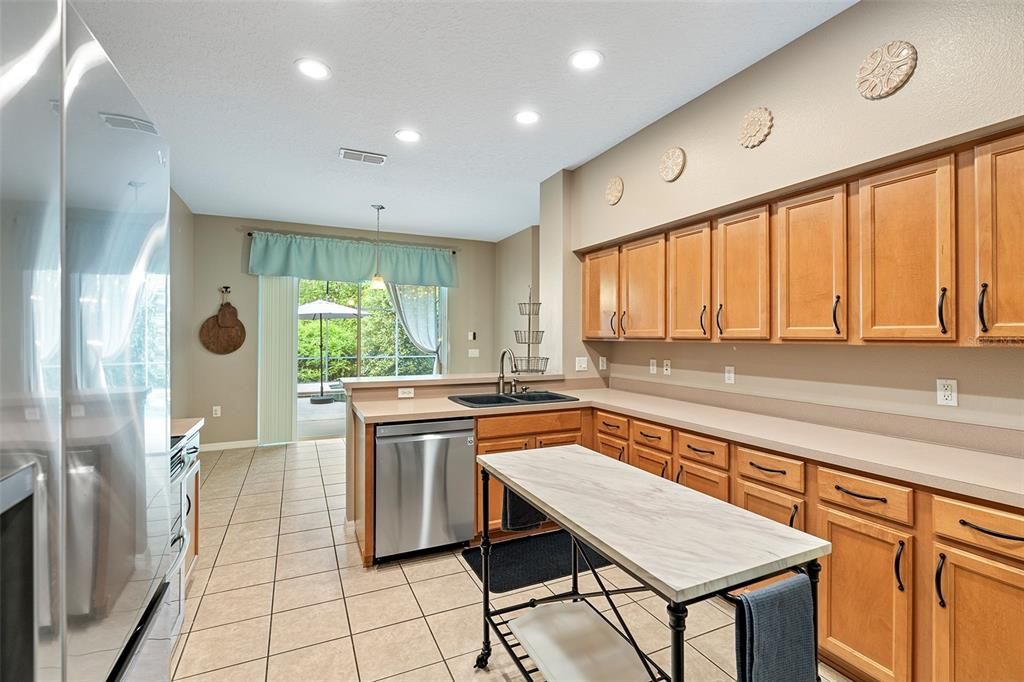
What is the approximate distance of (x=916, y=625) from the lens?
1.63m

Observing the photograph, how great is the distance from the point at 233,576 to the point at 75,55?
2765 millimetres

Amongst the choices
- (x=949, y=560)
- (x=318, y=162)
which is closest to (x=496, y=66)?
(x=318, y=162)

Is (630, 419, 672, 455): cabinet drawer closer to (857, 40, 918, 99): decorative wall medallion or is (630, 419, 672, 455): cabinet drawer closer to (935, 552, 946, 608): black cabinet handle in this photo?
(935, 552, 946, 608): black cabinet handle

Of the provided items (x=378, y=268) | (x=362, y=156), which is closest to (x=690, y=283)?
(x=362, y=156)

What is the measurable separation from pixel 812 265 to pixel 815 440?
861mm

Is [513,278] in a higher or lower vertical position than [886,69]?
lower

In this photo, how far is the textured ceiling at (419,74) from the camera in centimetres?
209

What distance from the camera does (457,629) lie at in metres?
2.18

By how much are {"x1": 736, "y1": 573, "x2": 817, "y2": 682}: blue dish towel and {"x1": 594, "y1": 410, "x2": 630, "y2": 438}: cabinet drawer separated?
1940 mm

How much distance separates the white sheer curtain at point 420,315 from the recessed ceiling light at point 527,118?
12.5ft

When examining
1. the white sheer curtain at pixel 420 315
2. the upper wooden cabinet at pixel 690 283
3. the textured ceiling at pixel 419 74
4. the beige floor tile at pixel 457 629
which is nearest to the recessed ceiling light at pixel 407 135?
the textured ceiling at pixel 419 74

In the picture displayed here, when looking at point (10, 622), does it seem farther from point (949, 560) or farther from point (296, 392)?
point (296, 392)

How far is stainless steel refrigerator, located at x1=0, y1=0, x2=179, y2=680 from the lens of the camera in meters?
0.60

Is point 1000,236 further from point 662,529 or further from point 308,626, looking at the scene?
point 308,626
